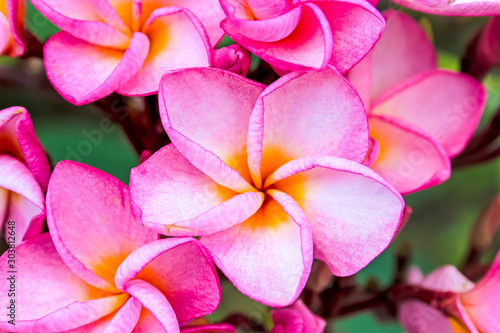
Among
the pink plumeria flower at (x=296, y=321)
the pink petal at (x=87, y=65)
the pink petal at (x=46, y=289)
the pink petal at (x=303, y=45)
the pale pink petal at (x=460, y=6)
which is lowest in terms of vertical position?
the pink plumeria flower at (x=296, y=321)

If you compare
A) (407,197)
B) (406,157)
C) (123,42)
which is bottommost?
(407,197)

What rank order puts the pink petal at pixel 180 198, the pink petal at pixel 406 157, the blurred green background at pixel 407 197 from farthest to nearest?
the blurred green background at pixel 407 197, the pink petal at pixel 406 157, the pink petal at pixel 180 198

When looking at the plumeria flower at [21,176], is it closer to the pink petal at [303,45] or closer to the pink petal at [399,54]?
the pink petal at [303,45]

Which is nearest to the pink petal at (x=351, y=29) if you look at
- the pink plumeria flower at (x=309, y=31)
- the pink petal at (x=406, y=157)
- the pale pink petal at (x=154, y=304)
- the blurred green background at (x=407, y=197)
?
the pink plumeria flower at (x=309, y=31)

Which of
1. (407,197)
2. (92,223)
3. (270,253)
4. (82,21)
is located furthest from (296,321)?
(407,197)

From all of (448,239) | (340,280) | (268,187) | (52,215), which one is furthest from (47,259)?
(448,239)

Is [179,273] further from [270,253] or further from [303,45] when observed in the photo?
[303,45]

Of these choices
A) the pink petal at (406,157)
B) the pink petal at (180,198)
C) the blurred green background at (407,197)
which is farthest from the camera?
the blurred green background at (407,197)
